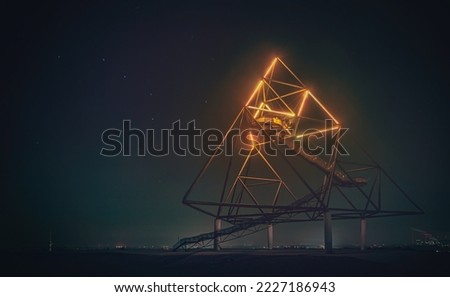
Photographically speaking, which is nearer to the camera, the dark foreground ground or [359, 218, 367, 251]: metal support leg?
the dark foreground ground

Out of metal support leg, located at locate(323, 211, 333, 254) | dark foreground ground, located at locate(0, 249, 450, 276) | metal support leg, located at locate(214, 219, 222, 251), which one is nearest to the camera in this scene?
dark foreground ground, located at locate(0, 249, 450, 276)

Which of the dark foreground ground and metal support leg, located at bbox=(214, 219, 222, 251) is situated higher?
metal support leg, located at bbox=(214, 219, 222, 251)

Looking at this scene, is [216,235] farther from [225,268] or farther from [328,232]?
[225,268]

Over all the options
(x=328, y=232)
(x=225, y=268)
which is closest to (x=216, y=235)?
(x=328, y=232)

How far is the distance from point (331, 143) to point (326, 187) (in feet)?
18.3

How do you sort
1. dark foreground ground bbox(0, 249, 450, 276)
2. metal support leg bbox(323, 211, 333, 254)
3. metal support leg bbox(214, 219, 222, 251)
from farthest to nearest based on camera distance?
metal support leg bbox(214, 219, 222, 251)
metal support leg bbox(323, 211, 333, 254)
dark foreground ground bbox(0, 249, 450, 276)

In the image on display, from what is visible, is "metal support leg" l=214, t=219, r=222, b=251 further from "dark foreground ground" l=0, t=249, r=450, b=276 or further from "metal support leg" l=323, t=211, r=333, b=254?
"dark foreground ground" l=0, t=249, r=450, b=276

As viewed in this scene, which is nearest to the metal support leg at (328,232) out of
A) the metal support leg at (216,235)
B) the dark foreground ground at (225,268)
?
the dark foreground ground at (225,268)

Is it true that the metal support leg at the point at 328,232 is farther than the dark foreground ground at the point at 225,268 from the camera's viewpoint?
Yes

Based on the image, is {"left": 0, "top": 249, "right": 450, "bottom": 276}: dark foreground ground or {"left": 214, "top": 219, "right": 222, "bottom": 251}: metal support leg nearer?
{"left": 0, "top": 249, "right": 450, "bottom": 276}: dark foreground ground

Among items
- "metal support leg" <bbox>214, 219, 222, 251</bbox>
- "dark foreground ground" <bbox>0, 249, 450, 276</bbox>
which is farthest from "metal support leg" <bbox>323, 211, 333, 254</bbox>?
"metal support leg" <bbox>214, 219, 222, 251</bbox>

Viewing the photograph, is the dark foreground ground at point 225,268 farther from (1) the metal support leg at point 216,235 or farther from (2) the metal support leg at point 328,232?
(1) the metal support leg at point 216,235
